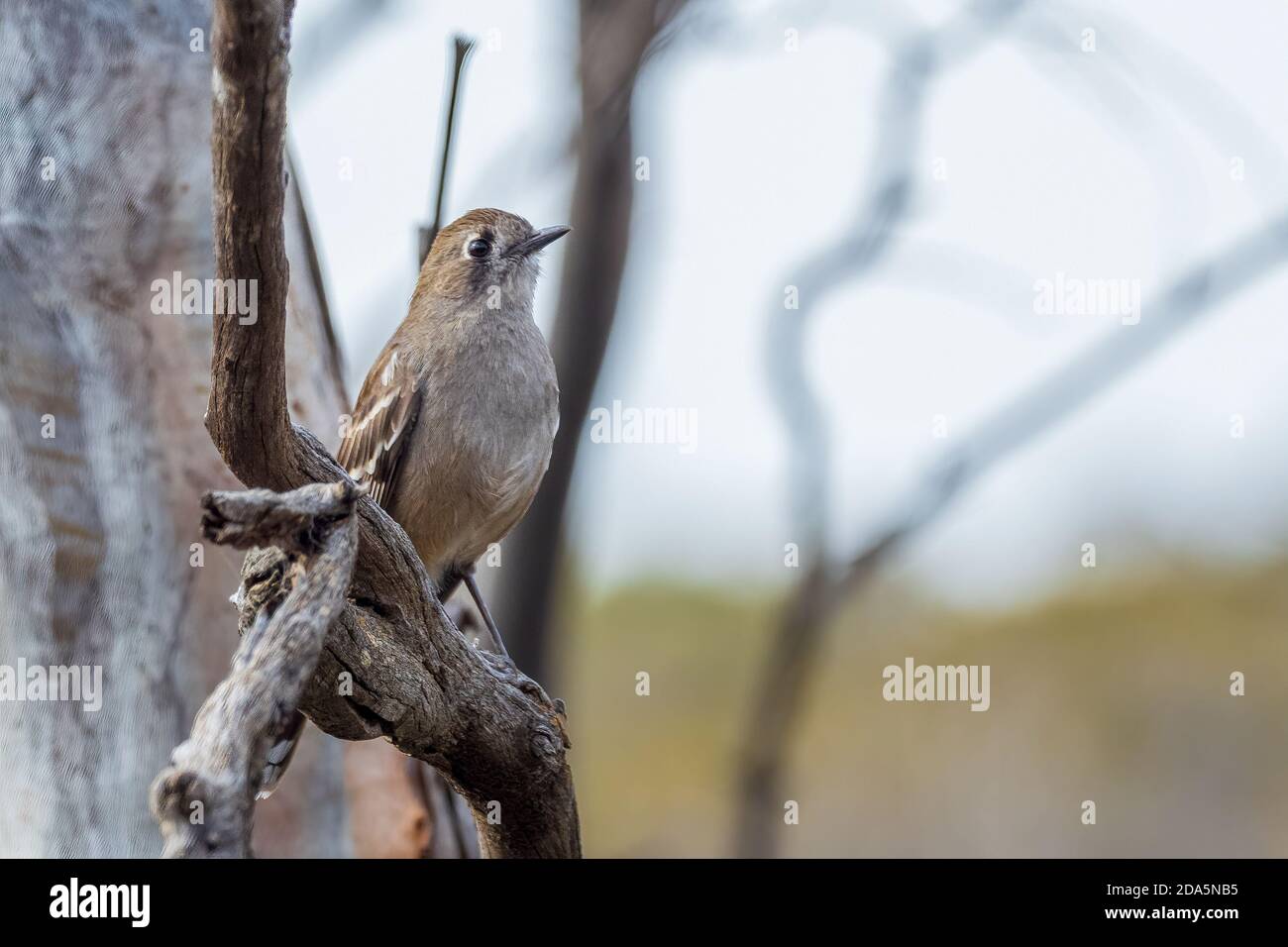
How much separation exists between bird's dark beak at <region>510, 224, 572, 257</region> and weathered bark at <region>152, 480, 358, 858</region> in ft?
9.51

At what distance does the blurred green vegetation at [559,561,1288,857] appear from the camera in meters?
11.9

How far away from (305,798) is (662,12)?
5.00 metres

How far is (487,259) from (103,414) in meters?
1.67

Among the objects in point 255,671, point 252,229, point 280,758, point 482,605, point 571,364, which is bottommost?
point 280,758

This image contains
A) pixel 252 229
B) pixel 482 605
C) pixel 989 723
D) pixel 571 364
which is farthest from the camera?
pixel 989 723

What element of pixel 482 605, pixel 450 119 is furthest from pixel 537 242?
pixel 482 605

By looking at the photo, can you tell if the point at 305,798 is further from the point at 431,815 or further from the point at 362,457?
the point at 362,457

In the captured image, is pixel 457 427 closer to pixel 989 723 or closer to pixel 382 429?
pixel 382 429

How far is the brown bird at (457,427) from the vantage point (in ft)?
15.2

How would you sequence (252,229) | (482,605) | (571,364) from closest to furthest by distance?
(252,229) < (482,605) < (571,364)

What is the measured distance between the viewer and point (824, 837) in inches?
486

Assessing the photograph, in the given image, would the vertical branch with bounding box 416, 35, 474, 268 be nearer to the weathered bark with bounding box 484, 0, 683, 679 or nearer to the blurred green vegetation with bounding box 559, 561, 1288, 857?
the weathered bark with bounding box 484, 0, 683, 679

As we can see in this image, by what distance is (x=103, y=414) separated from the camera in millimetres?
→ 4727
